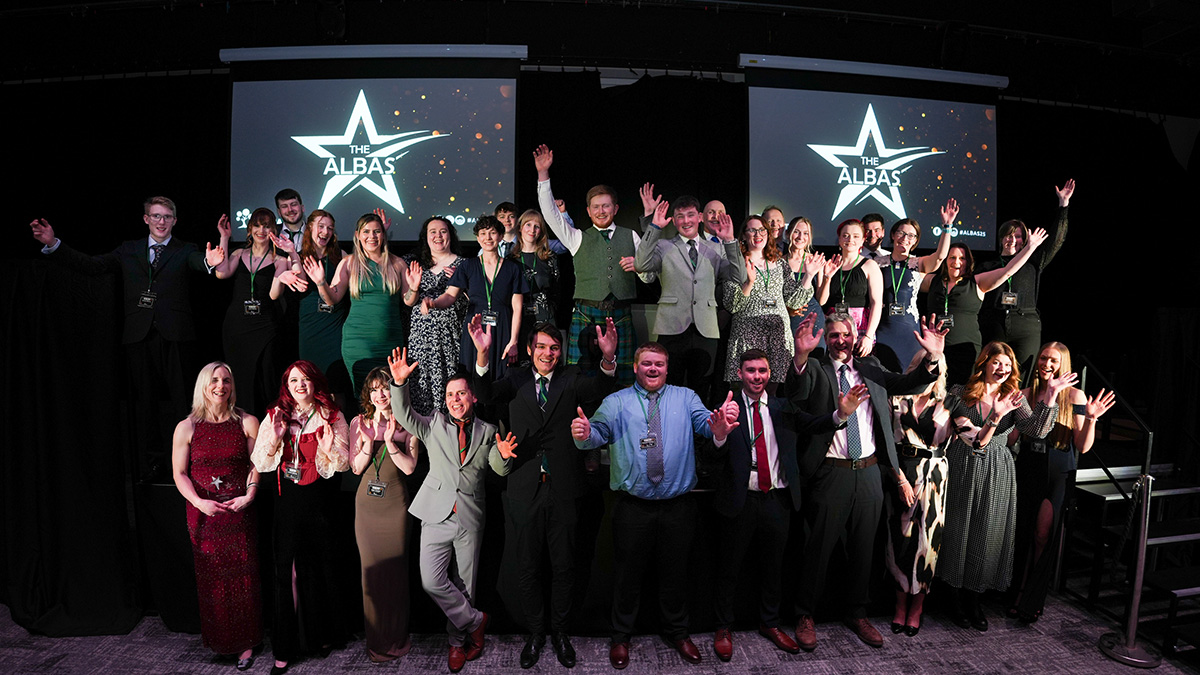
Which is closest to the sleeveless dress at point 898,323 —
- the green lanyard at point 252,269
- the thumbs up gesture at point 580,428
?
the thumbs up gesture at point 580,428

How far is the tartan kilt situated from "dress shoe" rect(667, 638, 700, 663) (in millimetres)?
1414

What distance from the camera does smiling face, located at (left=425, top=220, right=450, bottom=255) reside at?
379 centimetres

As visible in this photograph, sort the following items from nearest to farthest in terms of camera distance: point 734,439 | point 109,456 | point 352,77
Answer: point 734,439, point 109,456, point 352,77

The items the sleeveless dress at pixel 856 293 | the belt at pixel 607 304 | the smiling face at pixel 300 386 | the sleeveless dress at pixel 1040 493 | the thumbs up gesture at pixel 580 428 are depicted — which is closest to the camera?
the thumbs up gesture at pixel 580 428

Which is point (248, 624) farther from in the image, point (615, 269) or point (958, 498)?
point (958, 498)

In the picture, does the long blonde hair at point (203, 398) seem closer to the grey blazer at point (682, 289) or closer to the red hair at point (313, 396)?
the red hair at point (313, 396)

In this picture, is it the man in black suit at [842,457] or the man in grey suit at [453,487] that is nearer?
the man in grey suit at [453,487]

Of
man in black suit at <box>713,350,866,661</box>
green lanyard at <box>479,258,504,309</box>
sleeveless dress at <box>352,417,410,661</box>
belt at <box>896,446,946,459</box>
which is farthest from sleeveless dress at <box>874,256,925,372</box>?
sleeveless dress at <box>352,417,410,661</box>

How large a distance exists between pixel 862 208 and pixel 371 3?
4448 millimetres

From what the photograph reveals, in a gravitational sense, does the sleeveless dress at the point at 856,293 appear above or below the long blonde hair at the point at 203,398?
above

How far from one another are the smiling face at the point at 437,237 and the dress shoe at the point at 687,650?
101 inches

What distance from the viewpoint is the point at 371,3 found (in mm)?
5242

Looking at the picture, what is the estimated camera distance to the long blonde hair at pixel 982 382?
3.42 metres

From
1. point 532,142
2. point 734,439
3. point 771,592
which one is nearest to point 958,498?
point 771,592
